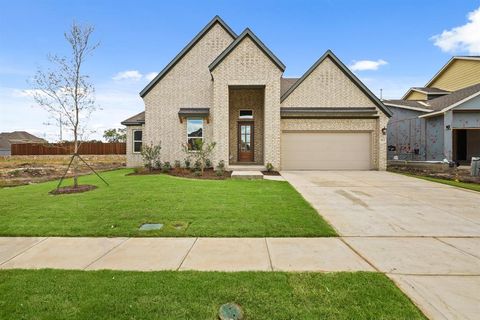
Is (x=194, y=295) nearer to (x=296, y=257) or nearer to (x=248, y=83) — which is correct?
(x=296, y=257)

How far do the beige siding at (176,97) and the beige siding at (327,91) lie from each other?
5452 mm

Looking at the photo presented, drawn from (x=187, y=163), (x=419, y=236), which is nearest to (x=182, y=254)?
(x=419, y=236)

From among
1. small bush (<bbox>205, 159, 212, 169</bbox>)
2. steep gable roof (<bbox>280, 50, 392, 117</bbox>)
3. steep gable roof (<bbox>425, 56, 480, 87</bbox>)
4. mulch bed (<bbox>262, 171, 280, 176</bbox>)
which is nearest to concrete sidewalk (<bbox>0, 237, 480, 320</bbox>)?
mulch bed (<bbox>262, 171, 280, 176</bbox>)

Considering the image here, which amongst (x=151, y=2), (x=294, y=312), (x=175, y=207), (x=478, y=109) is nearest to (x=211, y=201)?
(x=175, y=207)

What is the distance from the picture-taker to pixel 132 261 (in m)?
3.81

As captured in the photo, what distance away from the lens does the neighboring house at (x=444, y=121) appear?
1777 cm

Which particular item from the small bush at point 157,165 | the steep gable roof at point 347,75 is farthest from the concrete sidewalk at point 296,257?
the steep gable roof at point 347,75

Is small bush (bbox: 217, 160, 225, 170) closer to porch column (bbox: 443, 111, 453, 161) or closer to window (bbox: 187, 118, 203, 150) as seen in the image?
window (bbox: 187, 118, 203, 150)

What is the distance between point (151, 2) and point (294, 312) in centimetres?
1755

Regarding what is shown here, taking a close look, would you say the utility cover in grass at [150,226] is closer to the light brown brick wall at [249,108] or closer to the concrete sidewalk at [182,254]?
the concrete sidewalk at [182,254]

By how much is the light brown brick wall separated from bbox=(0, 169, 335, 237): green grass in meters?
8.20

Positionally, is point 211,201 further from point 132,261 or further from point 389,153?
point 389,153

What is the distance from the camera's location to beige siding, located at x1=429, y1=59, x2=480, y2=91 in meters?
23.8

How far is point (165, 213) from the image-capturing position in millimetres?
6344
